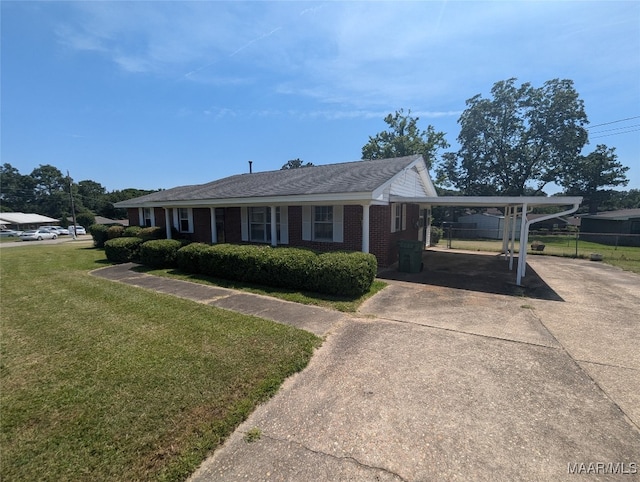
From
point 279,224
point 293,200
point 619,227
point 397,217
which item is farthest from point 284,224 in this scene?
point 619,227

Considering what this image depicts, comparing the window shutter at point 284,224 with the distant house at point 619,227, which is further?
the distant house at point 619,227

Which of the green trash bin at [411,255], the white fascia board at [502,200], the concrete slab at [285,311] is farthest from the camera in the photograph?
the green trash bin at [411,255]

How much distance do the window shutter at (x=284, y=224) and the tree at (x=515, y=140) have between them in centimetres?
3316

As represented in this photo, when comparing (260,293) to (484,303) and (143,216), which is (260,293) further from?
(143,216)

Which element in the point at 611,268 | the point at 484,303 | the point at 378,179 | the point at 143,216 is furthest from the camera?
the point at 143,216

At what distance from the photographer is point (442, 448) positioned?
92.6 inches

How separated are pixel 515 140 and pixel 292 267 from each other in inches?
1558

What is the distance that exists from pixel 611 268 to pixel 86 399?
15586 mm

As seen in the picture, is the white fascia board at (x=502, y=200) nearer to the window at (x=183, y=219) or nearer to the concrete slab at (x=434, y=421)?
the concrete slab at (x=434, y=421)

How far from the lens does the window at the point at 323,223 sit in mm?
10602

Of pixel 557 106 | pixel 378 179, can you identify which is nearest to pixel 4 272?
pixel 378 179

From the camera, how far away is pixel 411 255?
920 centimetres

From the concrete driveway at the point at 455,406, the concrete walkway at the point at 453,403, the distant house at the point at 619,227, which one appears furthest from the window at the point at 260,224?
the distant house at the point at 619,227

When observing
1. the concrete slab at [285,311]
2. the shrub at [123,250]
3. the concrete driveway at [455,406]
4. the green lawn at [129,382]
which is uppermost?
the shrub at [123,250]
